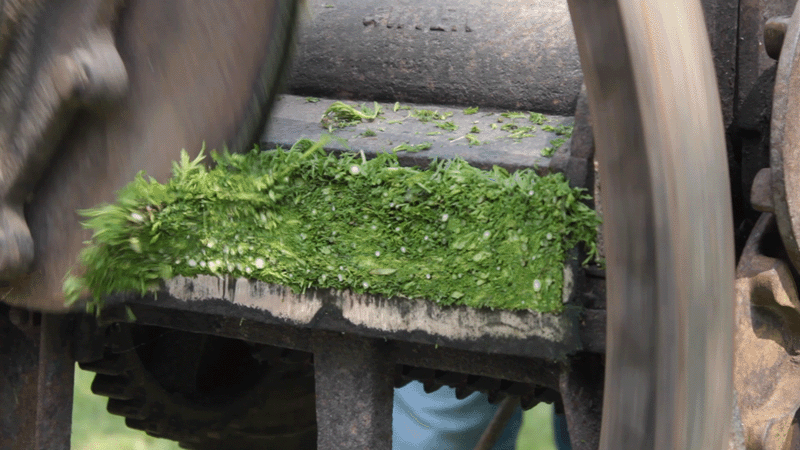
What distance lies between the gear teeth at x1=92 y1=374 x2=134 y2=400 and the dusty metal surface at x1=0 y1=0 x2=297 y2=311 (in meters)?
0.51

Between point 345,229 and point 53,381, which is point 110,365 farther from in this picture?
point 345,229

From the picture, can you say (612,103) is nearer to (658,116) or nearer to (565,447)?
(658,116)

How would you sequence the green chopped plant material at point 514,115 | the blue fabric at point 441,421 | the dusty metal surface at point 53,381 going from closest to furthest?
the green chopped plant material at point 514,115 < the dusty metal surface at point 53,381 < the blue fabric at point 441,421

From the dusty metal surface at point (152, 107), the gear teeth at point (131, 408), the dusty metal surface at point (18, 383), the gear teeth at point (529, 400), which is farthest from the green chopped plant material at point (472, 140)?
the gear teeth at point (131, 408)

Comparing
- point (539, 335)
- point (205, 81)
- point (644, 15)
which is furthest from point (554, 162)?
point (205, 81)

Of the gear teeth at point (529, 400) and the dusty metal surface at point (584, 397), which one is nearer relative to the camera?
the dusty metal surface at point (584, 397)

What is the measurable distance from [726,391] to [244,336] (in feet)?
2.15

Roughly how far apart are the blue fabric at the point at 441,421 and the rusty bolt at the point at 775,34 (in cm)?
213

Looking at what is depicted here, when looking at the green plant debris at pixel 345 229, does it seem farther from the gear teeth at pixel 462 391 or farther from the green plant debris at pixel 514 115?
the gear teeth at pixel 462 391

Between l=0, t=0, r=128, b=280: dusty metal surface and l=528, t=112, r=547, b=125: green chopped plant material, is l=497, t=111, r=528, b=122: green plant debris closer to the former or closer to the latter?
l=528, t=112, r=547, b=125: green chopped plant material

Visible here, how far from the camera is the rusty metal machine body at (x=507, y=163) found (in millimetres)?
524

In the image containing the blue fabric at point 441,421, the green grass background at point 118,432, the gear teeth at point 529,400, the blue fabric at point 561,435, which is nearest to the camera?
the gear teeth at point 529,400

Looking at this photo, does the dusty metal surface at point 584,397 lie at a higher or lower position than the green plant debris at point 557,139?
lower

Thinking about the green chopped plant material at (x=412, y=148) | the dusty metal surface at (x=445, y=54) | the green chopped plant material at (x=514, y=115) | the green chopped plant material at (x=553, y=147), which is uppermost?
the dusty metal surface at (x=445, y=54)
